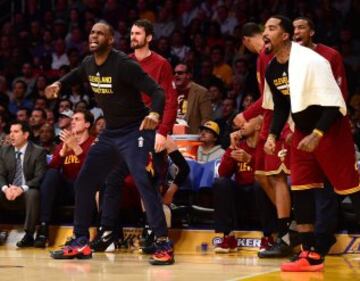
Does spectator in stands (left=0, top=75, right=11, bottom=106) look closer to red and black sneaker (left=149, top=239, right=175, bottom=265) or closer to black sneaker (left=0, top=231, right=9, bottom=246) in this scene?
black sneaker (left=0, top=231, right=9, bottom=246)

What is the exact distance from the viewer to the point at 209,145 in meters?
10.9

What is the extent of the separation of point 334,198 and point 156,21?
8.74 m

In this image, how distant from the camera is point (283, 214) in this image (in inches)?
357

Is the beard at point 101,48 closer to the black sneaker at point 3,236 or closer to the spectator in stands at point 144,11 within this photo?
the black sneaker at point 3,236

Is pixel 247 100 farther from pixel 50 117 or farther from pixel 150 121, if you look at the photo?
pixel 150 121

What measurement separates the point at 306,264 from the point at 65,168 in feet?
13.1

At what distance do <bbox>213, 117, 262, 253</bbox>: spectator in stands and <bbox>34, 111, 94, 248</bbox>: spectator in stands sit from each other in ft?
5.57

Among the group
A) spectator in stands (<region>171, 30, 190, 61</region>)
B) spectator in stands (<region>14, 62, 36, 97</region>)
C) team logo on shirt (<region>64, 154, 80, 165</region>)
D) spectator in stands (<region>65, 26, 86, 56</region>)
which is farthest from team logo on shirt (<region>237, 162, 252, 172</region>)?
spectator in stands (<region>65, 26, 86, 56</region>)

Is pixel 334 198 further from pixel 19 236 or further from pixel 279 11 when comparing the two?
pixel 279 11

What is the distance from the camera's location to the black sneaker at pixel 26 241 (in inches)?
406

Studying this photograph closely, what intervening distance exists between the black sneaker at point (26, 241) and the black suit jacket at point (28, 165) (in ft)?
1.89

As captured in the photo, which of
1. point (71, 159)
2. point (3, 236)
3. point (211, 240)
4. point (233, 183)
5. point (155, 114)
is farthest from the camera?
point (3, 236)

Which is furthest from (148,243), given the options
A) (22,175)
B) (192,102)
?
(192,102)

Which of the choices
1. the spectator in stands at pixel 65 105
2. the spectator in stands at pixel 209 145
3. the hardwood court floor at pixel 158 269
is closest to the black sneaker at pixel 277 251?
the hardwood court floor at pixel 158 269
